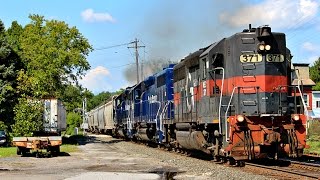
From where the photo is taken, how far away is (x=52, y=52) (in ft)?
118

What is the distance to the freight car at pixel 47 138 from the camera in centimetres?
2217

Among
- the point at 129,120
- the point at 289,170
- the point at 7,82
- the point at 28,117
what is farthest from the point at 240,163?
the point at 7,82

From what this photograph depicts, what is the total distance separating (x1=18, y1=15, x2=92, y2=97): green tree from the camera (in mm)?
35625

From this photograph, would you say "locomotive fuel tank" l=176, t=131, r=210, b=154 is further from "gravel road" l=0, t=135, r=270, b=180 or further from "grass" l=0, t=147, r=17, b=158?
"grass" l=0, t=147, r=17, b=158

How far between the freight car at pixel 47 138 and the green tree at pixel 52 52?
17.7 feet

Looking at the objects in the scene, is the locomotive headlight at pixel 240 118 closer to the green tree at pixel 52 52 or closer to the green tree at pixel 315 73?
the green tree at pixel 52 52

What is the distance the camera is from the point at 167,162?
18.0 metres

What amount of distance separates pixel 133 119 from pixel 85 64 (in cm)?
678

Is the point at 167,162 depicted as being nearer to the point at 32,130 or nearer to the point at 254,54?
the point at 254,54

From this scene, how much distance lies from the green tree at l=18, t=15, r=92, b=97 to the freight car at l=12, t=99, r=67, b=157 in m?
5.40

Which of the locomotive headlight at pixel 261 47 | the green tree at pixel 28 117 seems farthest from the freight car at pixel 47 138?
the locomotive headlight at pixel 261 47

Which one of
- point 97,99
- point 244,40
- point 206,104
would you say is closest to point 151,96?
point 206,104

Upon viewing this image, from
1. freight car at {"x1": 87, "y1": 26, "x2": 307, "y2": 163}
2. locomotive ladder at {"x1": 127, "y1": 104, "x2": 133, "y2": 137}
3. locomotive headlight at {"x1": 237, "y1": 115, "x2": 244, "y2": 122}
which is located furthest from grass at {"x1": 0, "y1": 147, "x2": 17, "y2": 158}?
locomotive headlight at {"x1": 237, "y1": 115, "x2": 244, "y2": 122}

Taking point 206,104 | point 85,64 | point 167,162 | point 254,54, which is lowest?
point 167,162
